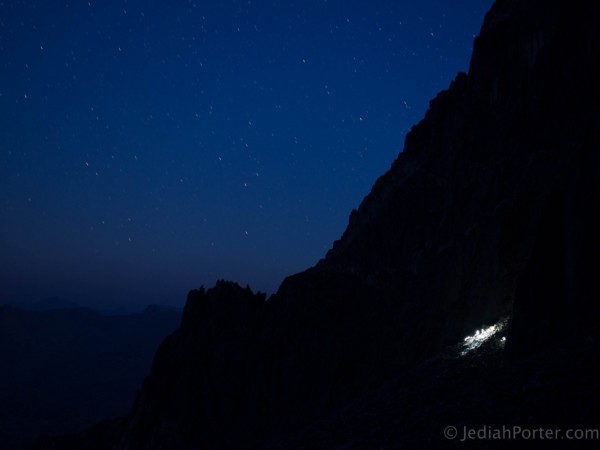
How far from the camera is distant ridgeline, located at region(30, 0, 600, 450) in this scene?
1549cm

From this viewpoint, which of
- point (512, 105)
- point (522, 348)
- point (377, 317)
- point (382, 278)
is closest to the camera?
point (522, 348)

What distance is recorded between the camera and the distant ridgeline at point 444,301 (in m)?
15.5

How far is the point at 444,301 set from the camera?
3394cm

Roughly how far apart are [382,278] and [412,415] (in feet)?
101

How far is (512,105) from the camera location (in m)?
37.2

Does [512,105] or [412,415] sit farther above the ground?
[512,105]

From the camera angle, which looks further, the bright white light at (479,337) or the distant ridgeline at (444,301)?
the bright white light at (479,337)

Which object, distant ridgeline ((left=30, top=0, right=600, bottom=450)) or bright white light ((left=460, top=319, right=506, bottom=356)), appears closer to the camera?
distant ridgeline ((left=30, top=0, right=600, bottom=450))

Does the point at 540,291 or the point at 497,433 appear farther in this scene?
the point at 540,291

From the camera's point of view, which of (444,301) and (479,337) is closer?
(479,337)

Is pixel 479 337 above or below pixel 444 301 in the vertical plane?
below

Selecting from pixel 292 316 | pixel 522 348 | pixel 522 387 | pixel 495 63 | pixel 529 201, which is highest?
pixel 495 63

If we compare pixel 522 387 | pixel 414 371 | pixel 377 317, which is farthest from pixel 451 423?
pixel 377 317

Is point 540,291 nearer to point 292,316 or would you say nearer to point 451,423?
point 451,423
